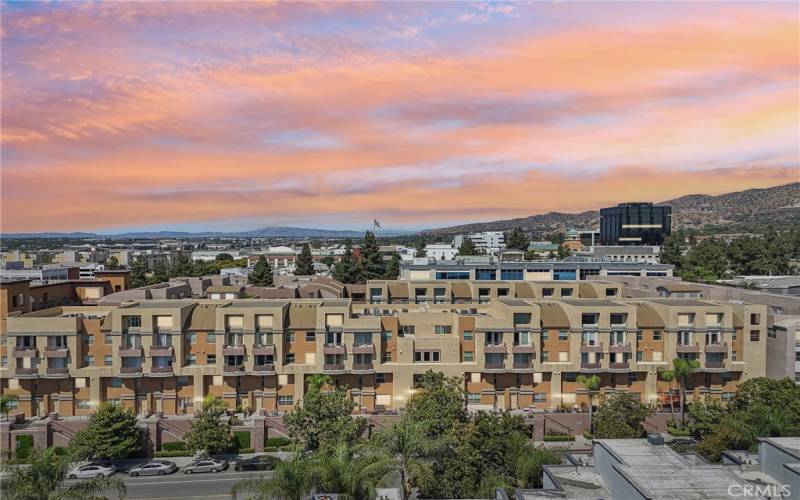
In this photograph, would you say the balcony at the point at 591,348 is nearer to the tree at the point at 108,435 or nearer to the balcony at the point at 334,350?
the balcony at the point at 334,350

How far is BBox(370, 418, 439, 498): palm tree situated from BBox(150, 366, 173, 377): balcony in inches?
1154

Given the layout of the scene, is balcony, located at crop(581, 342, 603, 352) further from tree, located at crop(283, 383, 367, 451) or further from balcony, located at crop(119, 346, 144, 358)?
balcony, located at crop(119, 346, 144, 358)

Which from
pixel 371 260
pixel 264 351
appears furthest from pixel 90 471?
pixel 371 260

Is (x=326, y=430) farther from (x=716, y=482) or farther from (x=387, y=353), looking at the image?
(x=716, y=482)

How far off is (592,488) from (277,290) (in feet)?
206

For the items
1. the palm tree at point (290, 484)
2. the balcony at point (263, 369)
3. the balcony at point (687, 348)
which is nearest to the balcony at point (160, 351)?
the balcony at point (263, 369)

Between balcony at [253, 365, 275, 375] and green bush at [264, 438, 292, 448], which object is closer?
green bush at [264, 438, 292, 448]

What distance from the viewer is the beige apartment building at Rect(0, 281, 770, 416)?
58938 mm

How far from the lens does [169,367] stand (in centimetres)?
5903

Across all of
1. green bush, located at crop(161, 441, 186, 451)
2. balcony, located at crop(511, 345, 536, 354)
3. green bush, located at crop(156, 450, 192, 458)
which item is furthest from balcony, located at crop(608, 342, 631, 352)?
green bush, located at crop(161, 441, 186, 451)

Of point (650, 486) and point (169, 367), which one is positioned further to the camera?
point (169, 367)

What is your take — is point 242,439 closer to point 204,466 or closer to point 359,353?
point 204,466

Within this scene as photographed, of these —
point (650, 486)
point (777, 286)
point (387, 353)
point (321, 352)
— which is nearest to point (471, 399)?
point (387, 353)

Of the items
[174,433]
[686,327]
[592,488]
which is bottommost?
[174,433]
